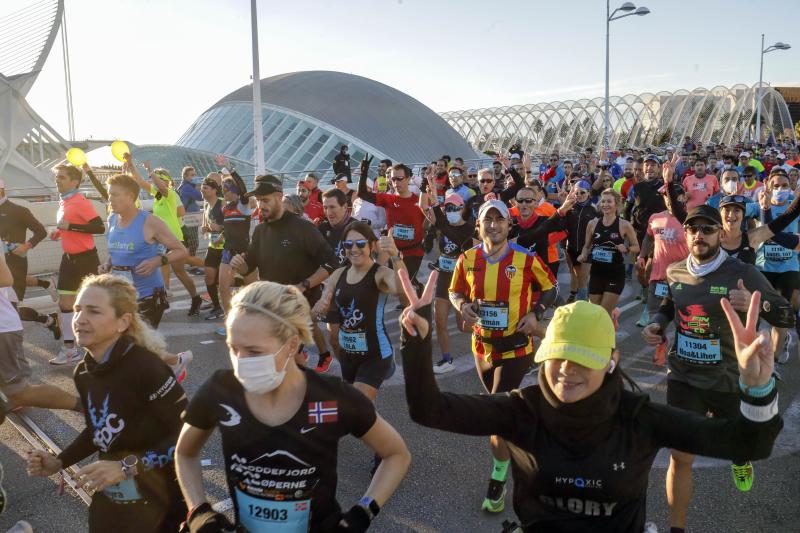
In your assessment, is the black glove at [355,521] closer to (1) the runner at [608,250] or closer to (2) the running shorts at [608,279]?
(1) the runner at [608,250]

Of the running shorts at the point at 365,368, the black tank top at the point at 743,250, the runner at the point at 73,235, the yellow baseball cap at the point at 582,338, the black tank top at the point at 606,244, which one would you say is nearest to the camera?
the yellow baseball cap at the point at 582,338

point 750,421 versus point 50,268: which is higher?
point 750,421

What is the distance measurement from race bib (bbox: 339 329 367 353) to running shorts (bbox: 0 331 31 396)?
2203 mm

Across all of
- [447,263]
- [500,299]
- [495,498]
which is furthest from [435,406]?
[447,263]

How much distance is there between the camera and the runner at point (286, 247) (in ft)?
19.2

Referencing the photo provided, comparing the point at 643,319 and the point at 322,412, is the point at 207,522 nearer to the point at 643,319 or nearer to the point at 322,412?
the point at 322,412

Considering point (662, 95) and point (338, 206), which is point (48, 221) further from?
point (662, 95)

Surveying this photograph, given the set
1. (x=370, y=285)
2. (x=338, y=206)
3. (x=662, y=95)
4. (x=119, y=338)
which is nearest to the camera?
(x=119, y=338)

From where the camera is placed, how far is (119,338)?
9.02 feet

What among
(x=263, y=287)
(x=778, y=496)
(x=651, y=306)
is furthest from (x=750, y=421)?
(x=651, y=306)

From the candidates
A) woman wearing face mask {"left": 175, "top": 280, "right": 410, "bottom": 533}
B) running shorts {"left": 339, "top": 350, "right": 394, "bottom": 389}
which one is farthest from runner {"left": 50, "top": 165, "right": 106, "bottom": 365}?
woman wearing face mask {"left": 175, "top": 280, "right": 410, "bottom": 533}

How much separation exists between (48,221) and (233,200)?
7.72 meters

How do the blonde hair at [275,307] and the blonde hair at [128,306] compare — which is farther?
the blonde hair at [128,306]

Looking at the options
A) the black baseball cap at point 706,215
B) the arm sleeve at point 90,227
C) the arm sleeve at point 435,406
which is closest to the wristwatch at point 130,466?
the arm sleeve at point 435,406
